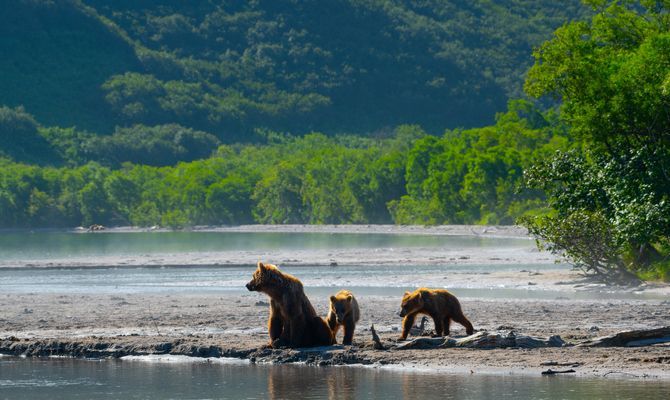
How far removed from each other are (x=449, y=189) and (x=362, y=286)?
209ft

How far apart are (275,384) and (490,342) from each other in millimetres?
3501

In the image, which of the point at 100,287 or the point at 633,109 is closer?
the point at 633,109

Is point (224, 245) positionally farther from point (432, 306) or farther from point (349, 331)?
point (432, 306)

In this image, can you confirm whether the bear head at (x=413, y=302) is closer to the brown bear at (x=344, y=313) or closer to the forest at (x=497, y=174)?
the brown bear at (x=344, y=313)

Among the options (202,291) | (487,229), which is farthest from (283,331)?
(487,229)

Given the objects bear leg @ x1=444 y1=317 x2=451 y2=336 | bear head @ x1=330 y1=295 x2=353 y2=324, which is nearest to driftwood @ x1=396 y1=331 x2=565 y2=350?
bear leg @ x1=444 y1=317 x2=451 y2=336

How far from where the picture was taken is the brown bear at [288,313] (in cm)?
1862

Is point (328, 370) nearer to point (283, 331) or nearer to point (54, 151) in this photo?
point (283, 331)

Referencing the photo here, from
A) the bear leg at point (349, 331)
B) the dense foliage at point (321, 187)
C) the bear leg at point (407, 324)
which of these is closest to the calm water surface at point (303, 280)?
the bear leg at point (407, 324)

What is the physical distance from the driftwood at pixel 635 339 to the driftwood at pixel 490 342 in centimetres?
68

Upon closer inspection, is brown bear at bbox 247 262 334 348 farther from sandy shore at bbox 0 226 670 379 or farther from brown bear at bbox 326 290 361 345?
sandy shore at bbox 0 226 670 379

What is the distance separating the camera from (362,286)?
35.0m

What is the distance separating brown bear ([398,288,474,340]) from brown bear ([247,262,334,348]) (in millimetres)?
1312

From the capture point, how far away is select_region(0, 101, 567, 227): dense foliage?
94.4m
